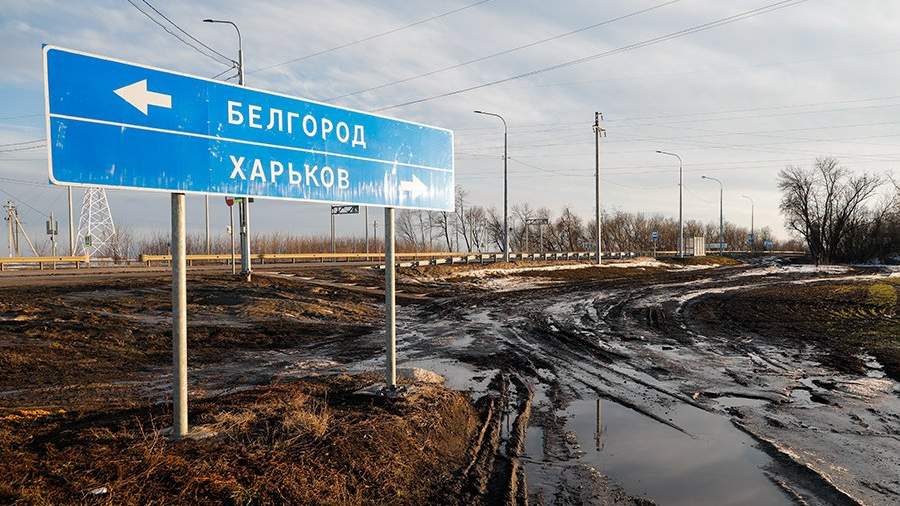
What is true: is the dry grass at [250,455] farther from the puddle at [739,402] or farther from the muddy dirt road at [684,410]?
the puddle at [739,402]

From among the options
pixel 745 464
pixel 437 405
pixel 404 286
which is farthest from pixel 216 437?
pixel 404 286

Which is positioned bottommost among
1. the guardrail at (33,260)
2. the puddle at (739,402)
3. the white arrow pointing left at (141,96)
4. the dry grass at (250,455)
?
the puddle at (739,402)

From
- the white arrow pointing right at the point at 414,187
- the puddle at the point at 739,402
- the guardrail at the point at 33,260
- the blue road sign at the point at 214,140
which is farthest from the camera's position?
the guardrail at the point at 33,260

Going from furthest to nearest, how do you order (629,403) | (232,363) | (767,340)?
(767,340) < (232,363) < (629,403)

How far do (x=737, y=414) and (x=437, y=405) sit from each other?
12.6ft

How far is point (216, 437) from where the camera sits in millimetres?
5012

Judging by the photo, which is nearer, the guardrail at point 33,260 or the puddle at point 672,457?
the puddle at point 672,457

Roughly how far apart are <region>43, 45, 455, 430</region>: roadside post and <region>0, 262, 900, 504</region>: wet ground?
102 inches

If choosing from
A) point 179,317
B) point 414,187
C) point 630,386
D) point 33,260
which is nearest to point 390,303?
point 414,187

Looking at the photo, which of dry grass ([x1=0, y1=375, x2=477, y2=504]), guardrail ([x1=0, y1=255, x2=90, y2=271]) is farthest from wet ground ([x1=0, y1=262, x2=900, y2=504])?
guardrail ([x1=0, y1=255, x2=90, y2=271])

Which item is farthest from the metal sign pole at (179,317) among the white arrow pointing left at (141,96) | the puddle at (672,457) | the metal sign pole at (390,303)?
the puddle at (672,457)

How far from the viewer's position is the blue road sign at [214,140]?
432cm

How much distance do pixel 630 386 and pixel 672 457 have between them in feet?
10.5

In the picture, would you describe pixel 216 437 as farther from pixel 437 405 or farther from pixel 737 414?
pixel 737 414
